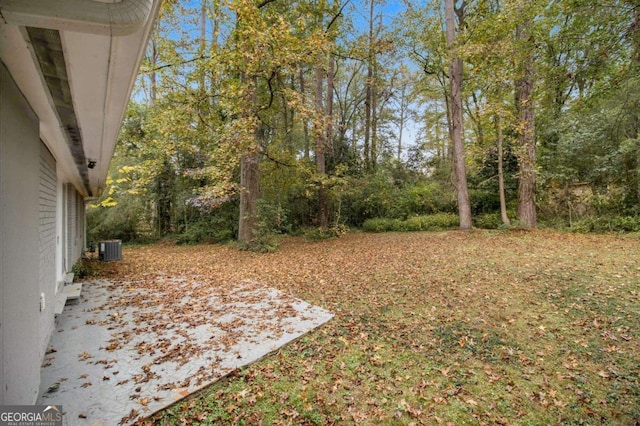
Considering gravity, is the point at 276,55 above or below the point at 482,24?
below

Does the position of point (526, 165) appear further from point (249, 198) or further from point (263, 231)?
Answer: point (249, 198)

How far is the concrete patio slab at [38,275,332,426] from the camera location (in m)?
2.46

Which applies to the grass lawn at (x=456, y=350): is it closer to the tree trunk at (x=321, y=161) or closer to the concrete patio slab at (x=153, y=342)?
the concrete patio slab at (x=153, y=342)

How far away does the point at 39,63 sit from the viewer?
1404 mm

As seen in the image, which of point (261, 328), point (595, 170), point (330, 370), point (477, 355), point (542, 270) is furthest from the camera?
point (595, 170)

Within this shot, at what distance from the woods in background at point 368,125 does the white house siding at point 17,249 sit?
4.97 metres

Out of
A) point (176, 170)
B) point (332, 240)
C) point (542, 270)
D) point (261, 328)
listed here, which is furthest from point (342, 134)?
point (261, 328)

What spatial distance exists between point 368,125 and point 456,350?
1459 cm

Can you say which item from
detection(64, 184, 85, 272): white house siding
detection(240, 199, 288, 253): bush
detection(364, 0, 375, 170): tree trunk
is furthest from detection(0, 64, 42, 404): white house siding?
detection(364, 0, 375, 170): tree trunk

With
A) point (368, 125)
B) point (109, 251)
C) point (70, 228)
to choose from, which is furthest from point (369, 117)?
point (70, 228)

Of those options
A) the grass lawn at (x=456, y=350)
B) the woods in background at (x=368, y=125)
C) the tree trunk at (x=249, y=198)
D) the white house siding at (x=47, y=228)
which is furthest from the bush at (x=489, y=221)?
the white house siding at (x=47, y=228)

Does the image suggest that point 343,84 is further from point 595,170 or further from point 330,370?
point 330,370

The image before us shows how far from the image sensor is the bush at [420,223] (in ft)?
40.5

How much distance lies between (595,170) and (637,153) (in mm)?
1159
